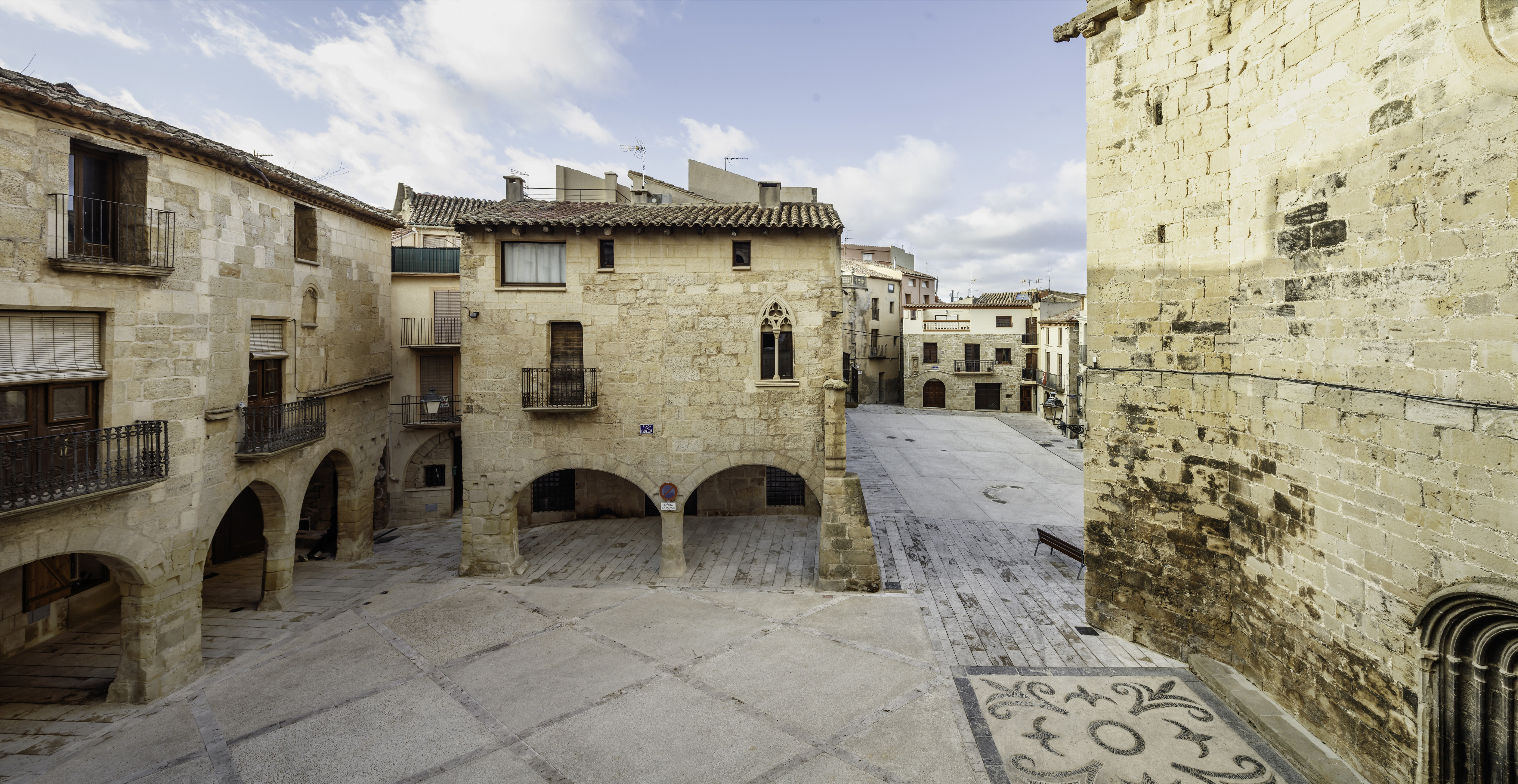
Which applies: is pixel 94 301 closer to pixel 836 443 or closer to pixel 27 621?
pixel 27 621

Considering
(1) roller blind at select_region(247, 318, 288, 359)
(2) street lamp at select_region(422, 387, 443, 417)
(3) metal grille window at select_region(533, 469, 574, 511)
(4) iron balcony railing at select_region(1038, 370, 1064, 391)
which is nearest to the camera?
(1) roller blind at select_region(247, 318, 288, 359)

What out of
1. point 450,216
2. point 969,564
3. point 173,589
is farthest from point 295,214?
point 969,564

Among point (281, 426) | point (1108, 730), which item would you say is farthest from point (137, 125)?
point (1108, 730)

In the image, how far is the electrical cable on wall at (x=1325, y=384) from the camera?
5422 millimetres

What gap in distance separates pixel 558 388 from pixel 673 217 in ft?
14.3

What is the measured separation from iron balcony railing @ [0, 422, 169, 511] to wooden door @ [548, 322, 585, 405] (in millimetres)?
6016

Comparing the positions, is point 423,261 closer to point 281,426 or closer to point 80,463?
point 281,426

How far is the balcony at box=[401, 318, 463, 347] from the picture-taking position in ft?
55.9

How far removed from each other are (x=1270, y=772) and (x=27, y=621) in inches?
722

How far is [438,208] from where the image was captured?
2323cm

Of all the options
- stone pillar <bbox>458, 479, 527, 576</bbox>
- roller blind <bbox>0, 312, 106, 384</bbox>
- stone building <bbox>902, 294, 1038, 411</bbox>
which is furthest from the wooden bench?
stone building <bbox>902, 294, 1038, 411</bbox>

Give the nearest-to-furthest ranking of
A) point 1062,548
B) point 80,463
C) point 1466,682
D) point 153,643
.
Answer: point 1466,682, point 80,463, point 153,643, point 1062,548

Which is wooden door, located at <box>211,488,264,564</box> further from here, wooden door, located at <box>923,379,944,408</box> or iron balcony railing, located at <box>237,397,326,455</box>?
wooden door, located at <box>923,379,944,408</box>

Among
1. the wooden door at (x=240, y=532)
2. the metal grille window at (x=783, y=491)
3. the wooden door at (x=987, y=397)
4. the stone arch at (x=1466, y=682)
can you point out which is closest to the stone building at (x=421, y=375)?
the wooden door at (x=240, y=532)
